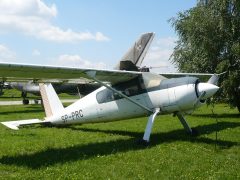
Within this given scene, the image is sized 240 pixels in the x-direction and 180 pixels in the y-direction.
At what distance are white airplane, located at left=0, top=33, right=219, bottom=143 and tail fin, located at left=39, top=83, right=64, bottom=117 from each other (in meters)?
0.57

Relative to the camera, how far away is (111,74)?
41.1 feet

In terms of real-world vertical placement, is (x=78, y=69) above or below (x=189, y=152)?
above

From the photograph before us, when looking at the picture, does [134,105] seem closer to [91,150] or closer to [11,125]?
[91,150]

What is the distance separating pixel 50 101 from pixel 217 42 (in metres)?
10.7

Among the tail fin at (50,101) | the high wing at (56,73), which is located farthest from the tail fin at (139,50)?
the high wing at (56,73)

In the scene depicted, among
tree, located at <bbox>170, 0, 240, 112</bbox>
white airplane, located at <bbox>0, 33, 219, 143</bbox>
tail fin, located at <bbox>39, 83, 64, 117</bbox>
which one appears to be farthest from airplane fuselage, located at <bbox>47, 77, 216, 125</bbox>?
tree, located at <bbox>170, 0, 240, 112</bbox>

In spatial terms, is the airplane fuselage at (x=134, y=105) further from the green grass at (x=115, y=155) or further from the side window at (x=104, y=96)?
the green grass at (x=115, y=155)

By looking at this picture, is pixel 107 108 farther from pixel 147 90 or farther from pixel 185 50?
pixel 185 50

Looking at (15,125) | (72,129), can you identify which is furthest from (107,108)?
(15,125)

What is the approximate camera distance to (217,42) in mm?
21688

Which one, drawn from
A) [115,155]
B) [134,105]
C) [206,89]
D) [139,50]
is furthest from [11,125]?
[139,50]

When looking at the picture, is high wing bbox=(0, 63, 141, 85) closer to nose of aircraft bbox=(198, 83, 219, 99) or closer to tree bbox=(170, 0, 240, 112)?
nose of aircraft bbox=(198, 83, 219, 99)

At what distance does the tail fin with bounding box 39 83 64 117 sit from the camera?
16.0m

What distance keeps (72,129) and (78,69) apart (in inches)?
205
